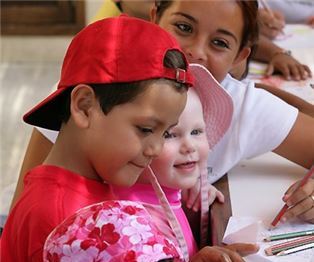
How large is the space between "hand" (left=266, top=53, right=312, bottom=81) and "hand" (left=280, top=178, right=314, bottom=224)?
25.7 inches

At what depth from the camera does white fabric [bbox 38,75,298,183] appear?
3.83 feet

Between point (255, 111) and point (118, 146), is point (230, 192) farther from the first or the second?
point (118, 146)

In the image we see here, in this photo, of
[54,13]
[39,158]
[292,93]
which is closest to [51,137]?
[39,158]

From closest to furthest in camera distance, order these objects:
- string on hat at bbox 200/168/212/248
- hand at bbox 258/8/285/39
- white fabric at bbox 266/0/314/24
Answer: string on hat at bbox 200/168/212/248
hand at bbox 258/8/285/39
white fabric at bbox 266/0/314/24

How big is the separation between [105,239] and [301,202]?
41 cm

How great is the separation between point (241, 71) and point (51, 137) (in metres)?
0.51

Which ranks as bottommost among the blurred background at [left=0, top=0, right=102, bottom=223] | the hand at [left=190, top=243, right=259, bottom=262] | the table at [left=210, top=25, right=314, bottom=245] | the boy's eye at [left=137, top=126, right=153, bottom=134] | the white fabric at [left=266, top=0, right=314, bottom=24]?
the blurred background at [left=0, top=0, right=102, bottom=223]

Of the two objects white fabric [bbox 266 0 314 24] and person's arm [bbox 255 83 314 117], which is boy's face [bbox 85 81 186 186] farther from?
white fabric [bbox 266 0 314 24]

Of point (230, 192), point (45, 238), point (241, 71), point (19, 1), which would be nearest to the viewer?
point (45, 238)

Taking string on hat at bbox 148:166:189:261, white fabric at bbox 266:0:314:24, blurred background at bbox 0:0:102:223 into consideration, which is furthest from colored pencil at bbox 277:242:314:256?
blurred background at bbox 0:0:102:223

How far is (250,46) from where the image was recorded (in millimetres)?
1238

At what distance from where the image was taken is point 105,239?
28.2 inches

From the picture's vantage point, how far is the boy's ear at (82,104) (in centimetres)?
80

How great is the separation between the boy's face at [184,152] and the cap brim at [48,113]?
17 cm
